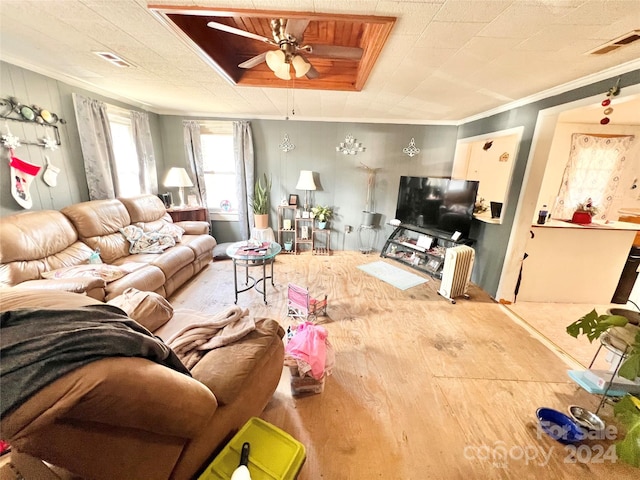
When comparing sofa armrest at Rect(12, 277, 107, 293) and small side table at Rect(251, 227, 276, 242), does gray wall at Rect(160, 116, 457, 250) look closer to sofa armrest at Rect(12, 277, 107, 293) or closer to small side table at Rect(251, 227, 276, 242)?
small side table at Rect(251, 227, 276, 242)

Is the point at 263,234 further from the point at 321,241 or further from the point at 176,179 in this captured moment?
the point at 176,179

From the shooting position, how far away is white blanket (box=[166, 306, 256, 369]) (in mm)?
1268

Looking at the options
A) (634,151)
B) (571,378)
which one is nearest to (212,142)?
(571,378)

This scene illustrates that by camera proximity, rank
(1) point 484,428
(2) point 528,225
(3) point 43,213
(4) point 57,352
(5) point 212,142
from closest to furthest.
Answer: (4) point 57,352, (1) point 484,428, (3) point 43,213, (2) point 528,225, (5) point 212,142

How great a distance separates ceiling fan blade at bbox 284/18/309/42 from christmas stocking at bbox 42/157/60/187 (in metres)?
2.69

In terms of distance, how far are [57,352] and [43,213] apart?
255 cm

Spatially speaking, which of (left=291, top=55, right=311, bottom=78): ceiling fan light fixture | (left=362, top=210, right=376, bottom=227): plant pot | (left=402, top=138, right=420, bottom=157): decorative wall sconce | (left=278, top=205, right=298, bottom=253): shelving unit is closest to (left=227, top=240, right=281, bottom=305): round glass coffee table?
(left=278, top=205, right=298, bottom=253): shelving unit

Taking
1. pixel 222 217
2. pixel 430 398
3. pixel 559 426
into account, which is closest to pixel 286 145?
pixel 222 217

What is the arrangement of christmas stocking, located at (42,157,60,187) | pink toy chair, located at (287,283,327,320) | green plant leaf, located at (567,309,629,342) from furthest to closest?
christmas stocking, located at (42,157,60,187) → pink toy chair, located at (287,283,327,320) → green plant leaf, located at (567,309,629,342)

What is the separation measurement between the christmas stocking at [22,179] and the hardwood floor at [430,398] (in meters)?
1.53

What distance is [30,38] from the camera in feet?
5.71

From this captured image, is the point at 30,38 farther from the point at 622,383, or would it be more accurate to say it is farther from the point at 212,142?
the point at 622,383

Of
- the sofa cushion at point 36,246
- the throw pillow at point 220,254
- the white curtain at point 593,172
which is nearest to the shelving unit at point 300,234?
the throw pillow at point 220,254

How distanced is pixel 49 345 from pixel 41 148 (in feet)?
9.69
